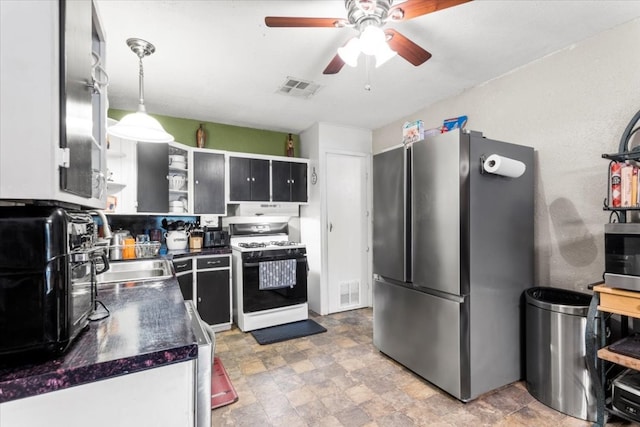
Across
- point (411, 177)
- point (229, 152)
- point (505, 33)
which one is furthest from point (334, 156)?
point (505, 33)

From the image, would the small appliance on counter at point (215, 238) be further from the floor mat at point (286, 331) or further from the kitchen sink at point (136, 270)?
the floor mat at point (286, 331)

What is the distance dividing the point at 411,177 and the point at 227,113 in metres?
2.38

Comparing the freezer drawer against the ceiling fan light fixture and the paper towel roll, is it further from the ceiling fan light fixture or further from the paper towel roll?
the ceiling fan light fixture

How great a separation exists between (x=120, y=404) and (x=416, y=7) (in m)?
1.94

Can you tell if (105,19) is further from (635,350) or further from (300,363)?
(635,350)

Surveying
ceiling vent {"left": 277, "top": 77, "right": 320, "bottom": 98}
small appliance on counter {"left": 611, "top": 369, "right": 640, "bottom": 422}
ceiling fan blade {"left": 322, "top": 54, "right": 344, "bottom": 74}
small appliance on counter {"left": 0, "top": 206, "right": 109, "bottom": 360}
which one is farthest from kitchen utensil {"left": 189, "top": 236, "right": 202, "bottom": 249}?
small appliance on counter {"left": 611, "top": 369, "right": 640, "bottom": 422}

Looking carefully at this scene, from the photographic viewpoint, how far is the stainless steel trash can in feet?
6.34

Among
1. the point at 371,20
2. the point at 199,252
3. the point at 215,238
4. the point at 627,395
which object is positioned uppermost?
the point at 371,20

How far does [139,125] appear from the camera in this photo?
199cm

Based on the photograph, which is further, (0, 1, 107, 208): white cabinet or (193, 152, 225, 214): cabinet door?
(193, 152, 225, 214): cabinet door

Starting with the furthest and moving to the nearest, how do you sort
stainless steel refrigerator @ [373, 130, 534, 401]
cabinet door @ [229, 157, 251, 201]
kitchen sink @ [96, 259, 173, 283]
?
cabinet door @ [229, 157, 251, 201]
kitchen sink @ [96, 259, 173, 283]
stainless steel refrigerator @ [373, 130, 534, 401]

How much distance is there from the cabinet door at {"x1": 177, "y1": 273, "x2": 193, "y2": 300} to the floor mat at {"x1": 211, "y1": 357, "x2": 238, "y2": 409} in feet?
3.07

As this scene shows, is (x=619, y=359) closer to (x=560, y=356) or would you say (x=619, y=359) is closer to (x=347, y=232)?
(x=560, y=356)

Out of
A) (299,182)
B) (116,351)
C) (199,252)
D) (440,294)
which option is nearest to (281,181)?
(299,182)
